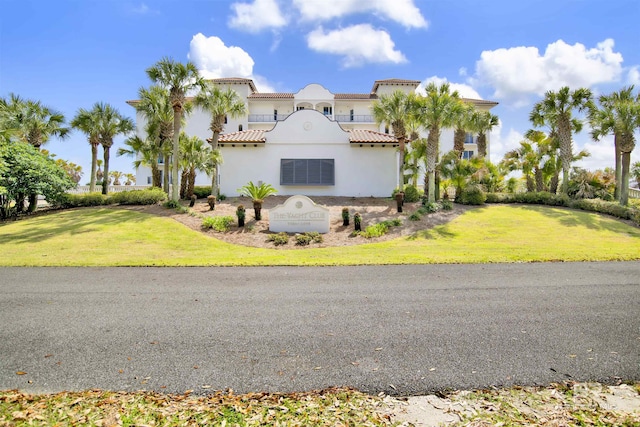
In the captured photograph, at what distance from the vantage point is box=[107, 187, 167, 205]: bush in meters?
23.3

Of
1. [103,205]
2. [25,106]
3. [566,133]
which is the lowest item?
[103,205]

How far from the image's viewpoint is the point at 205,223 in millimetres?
18031

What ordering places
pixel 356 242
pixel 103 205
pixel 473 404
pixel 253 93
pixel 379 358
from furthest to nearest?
1. pixel 253 93
2. pixel 103 205
3. pixel 356 242
4. pixel 379 358
5. pixel 473 404

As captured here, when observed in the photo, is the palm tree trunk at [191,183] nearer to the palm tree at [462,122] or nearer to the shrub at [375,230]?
the shrub at [375,230]

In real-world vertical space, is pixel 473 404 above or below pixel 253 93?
below

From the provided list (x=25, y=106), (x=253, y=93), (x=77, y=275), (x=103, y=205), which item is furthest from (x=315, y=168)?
(x=253, y=93)

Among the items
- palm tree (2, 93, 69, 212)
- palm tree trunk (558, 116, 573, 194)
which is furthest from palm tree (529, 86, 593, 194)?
palm tree (2, 93, 69, 212)

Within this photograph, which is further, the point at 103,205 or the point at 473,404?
the point at 103,205

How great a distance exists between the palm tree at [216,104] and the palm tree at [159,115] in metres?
1.36

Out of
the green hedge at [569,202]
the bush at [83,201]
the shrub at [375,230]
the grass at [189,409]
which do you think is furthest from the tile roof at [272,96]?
the grass at [189,409]

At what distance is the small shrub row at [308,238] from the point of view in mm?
15797

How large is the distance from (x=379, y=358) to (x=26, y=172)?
1013 inches

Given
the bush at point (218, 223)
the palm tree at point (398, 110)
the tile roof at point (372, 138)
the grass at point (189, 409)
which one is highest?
the palm tree at point (398, 110)

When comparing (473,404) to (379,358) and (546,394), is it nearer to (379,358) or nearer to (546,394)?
(546,394)
